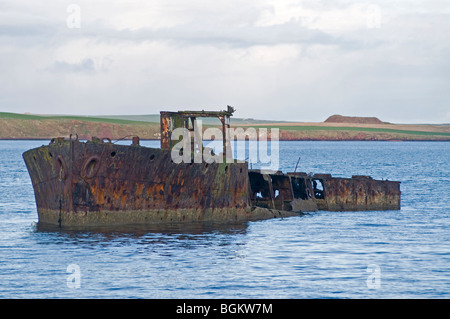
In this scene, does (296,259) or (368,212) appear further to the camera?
(368,212)

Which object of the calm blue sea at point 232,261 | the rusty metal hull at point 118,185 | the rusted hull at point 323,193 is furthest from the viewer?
the rusted hull at point 323,193

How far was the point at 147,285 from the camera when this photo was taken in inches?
659

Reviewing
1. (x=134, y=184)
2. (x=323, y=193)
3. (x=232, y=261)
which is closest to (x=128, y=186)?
(x=134, y=184)

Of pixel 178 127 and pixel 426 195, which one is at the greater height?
pixel 178 127

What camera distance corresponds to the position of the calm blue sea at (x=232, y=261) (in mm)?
16422

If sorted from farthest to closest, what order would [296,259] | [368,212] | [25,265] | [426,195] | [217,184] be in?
[426,195] → [368,212] → [217,184] → [296,259] → [25,265]

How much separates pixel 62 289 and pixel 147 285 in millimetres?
1959

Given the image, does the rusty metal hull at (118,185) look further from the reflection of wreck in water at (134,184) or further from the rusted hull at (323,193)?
the rusted hull at (323,193)

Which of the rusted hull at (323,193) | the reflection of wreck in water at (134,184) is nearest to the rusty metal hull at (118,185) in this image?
the reflection of wreck in water at (134,184)

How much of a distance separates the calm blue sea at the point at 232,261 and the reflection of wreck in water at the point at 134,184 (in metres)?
0.58
